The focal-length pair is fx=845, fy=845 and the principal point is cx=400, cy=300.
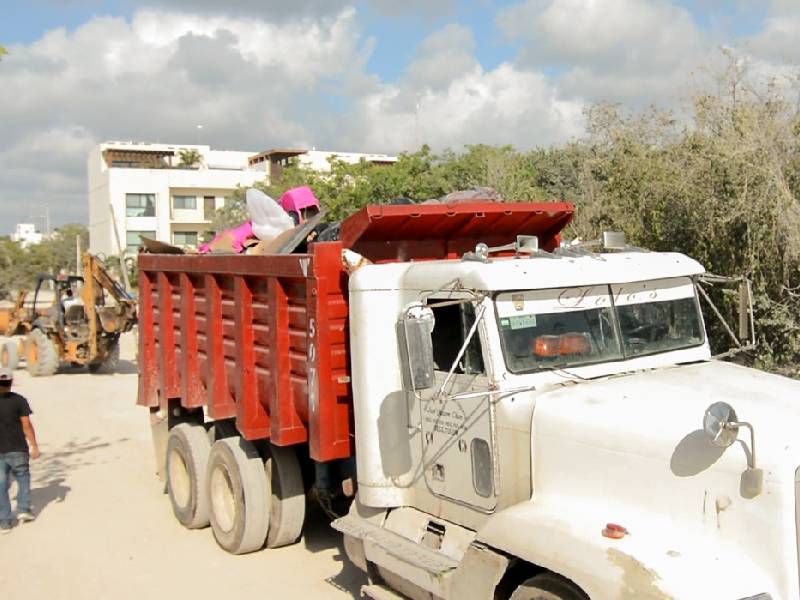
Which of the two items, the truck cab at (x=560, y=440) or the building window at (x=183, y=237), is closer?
the truck cab at (x=560, y=440)

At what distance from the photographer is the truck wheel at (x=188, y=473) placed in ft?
24.3

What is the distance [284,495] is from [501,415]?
2707mm

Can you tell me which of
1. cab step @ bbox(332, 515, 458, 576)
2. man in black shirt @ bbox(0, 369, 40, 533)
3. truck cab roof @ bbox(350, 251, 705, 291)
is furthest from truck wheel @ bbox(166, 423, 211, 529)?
truck cab roof @ bbox(350, 251, 705, 291)

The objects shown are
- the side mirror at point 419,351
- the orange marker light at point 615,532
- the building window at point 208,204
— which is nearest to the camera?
the orange marker light at point 615,532

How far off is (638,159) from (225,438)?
7.91 metres

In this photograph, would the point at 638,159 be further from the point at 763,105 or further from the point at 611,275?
the point at 611,275

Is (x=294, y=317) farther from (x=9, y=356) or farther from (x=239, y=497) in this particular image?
(x=9, y=356)

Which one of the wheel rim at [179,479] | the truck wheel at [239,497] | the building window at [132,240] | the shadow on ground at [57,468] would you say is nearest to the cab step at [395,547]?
the truck wheel at [239,497]

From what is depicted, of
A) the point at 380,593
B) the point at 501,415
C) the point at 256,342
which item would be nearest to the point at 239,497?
the point at 256,342

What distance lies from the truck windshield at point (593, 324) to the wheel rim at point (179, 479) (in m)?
4.20

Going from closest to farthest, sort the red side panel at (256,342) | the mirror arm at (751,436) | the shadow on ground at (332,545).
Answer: the mirror arm at (751,436)
the red side panel at (256,342)
the shadow on ground at (332,545)

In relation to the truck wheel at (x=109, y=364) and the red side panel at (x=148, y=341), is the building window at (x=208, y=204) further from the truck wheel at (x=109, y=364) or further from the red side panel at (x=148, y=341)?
the red side panel at (x=148, y=341)

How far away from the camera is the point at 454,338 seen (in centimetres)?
485

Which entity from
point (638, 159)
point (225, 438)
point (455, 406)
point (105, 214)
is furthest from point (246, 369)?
point (105, 214)
